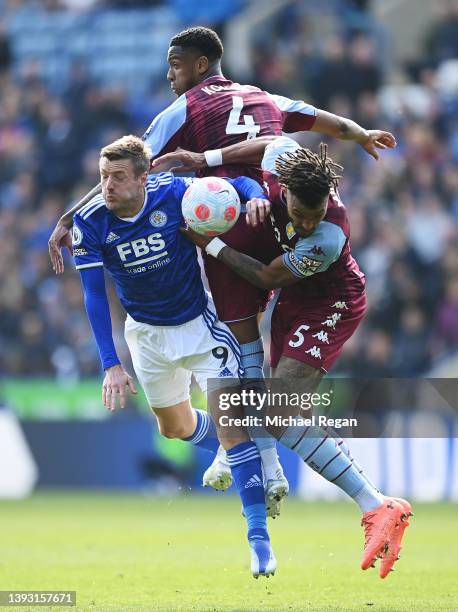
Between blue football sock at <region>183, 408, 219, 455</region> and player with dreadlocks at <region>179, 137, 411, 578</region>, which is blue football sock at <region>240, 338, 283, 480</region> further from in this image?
blue football sock at <region>183, 408, 219, 455</region>

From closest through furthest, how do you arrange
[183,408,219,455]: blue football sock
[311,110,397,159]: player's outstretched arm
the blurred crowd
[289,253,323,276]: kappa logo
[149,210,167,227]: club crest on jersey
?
[289,253,323,276]: kappa logo, [149,210,167,227]: club crest on jersey, [311,110,397,159]: player's outstretched arm, [183,408,219,455]: blue football sock, the blurred crowd

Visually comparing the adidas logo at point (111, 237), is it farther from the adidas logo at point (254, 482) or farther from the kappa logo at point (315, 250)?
the adidas logo at point (254, 482)

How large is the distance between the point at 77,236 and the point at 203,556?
357cm

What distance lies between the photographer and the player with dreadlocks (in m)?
7.62

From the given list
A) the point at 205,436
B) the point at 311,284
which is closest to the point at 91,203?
the point at 311,284

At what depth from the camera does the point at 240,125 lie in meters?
8.41

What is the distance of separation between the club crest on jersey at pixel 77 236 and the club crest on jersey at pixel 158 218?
Result: 447 mm

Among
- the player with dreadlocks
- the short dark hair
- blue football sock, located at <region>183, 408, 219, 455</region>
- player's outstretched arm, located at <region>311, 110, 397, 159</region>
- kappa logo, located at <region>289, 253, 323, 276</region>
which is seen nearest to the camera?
the player with dreadlocks

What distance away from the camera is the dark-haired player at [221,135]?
8.24 meters

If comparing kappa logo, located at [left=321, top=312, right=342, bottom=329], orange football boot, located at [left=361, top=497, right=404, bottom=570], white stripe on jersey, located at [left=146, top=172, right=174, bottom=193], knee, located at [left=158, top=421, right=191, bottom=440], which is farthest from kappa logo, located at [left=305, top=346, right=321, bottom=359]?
white stripe on jersey, located at [left=146, top=172, right=174, bottom=193]

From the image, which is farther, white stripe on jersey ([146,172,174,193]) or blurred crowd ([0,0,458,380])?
blurred crowd ([0,0,458,380])

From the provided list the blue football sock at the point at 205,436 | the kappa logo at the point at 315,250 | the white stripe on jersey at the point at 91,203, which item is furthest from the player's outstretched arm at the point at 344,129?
the blue football sock at the point at 205,436

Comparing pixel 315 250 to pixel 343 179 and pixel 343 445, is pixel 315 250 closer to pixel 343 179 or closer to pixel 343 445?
pixel 343 445

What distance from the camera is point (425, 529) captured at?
12328mm
